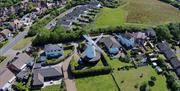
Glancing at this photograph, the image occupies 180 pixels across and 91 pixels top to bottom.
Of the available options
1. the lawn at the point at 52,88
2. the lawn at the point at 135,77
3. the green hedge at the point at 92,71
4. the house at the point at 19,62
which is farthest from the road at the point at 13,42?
the lawn at the point at 135,77

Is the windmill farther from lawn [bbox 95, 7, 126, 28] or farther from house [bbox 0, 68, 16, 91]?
lawn [bbox 95, 7, 126, 28]

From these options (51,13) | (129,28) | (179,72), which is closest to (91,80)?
(179,72)

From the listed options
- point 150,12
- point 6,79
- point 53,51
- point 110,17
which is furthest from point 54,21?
point 6,79

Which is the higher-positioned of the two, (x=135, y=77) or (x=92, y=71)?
(x=92, y=71)

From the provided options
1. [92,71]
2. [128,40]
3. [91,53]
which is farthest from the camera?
[128,40]

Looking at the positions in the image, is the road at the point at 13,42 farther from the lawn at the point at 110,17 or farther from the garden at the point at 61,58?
the lawn at the point at 110,17

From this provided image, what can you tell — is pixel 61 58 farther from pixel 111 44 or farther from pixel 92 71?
pixel 111 44

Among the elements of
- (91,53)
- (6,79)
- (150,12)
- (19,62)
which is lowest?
(150,12)
